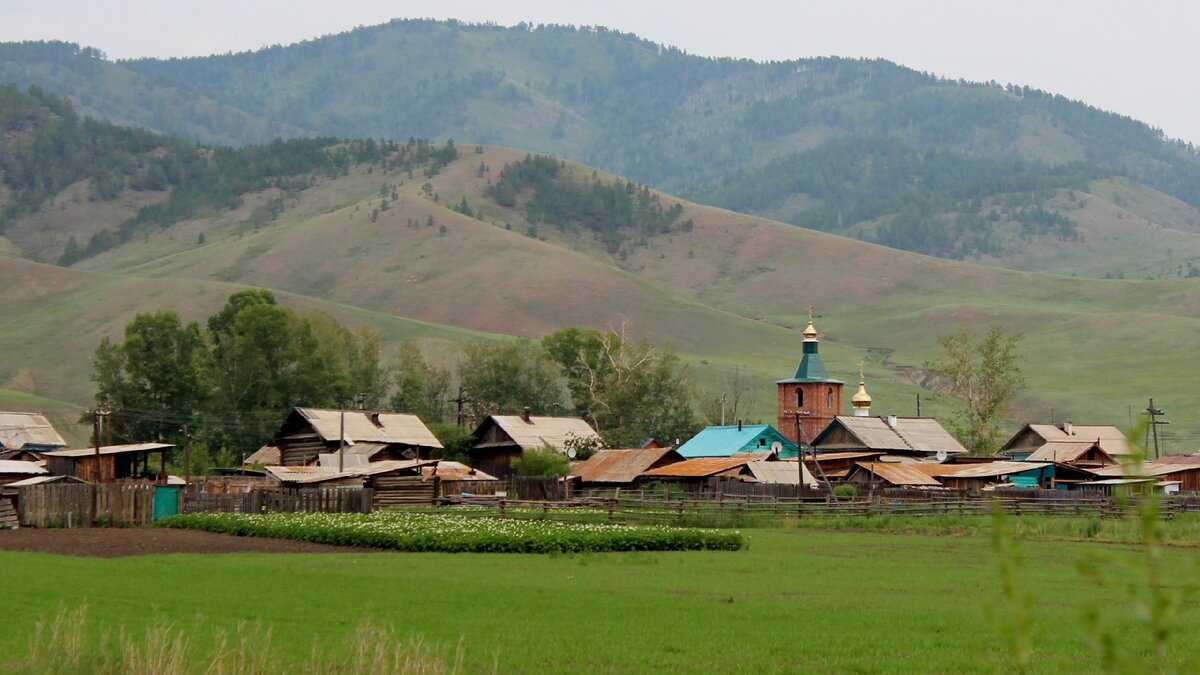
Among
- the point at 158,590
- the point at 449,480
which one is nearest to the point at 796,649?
the point at 158,590

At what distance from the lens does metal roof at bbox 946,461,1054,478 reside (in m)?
73.2

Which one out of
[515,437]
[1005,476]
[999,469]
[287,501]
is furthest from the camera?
[515,437]

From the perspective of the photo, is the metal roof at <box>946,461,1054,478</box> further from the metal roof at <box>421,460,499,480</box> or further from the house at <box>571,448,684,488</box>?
the metal roof at <box>421,460,499,480</box>

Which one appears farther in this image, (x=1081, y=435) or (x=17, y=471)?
(x=1081, y=435)

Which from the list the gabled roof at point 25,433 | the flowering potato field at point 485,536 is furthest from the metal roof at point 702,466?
the gabled roof at point 25,433

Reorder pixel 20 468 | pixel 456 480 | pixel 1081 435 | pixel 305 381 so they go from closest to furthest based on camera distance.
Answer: pixel 20 468 < pixel 456 480 < pixel 1081 435 < pixel 305 381

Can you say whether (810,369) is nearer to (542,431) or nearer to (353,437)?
(542,431)

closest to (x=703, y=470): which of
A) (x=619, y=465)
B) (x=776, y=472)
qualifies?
(x=776, y=472)

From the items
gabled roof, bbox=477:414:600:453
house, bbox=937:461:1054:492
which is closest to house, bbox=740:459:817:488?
house, bbox=937:461:1054:492

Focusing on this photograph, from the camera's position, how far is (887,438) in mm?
89188

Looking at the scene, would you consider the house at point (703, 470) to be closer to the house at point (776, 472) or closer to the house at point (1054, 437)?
the house at point (776, 472)

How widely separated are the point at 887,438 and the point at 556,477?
21693 mm

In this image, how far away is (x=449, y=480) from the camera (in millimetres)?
75688

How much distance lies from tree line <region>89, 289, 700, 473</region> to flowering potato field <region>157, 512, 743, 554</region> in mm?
43856
